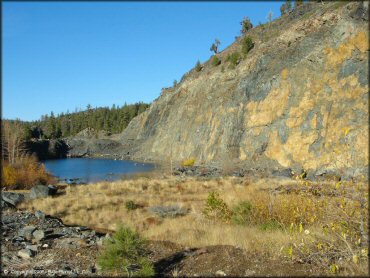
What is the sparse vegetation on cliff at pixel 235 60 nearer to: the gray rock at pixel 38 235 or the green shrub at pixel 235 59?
the green shrub at pixel 235 59

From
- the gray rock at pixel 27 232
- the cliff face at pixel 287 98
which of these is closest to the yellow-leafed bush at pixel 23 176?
the gray rock at pixel 27 232

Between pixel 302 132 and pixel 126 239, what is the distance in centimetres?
3423

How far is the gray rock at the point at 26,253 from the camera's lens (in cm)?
991

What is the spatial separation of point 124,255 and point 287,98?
1500 inches

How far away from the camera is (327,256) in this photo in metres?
6.79

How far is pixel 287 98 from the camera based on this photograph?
4256 centimetres

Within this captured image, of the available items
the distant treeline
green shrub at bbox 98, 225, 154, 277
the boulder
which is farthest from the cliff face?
the distant treeline

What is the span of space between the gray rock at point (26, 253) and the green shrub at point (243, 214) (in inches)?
254

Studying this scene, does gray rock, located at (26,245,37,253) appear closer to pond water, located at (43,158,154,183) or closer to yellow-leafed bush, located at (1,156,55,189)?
yellow-leafed bush, located at (1,156,55,189)

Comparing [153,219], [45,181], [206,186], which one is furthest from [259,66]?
[153,219]

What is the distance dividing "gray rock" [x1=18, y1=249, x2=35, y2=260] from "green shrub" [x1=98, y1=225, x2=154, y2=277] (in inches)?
137

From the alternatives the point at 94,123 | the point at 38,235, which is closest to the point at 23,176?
the point at 38,235

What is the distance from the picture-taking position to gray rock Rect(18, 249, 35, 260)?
32.5 feet

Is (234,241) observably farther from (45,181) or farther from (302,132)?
(302,132)
